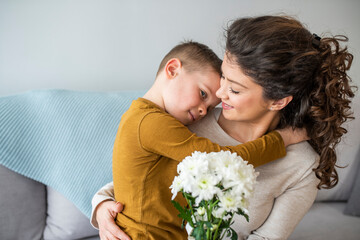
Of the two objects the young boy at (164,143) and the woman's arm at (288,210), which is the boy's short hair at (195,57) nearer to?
the young boy at (164,143)

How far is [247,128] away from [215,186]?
0.67 meters

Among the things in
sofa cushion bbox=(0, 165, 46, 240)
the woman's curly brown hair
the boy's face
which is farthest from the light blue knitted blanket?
→ the woman's curly brown hair

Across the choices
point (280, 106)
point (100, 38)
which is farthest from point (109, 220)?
point (100, 38)

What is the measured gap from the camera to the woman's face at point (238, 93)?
1072 millimetres

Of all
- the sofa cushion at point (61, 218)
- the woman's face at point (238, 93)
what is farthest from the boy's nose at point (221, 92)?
the sofa cushion at point (61, 218)

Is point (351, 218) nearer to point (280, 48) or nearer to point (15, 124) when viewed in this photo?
point (280, 48)

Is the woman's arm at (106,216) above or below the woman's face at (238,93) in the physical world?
below

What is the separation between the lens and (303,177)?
129 centimetres

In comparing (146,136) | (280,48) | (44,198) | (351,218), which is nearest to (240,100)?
(280,48)

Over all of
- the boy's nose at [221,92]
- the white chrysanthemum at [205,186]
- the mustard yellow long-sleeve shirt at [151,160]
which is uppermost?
the boy's nose at [221,92]

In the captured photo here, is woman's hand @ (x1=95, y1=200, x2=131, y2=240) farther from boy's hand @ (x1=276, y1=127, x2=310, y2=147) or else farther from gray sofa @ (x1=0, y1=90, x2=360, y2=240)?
boy's hand @ (x1=276, y1=127, x2=310, y2=147)

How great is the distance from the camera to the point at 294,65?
1066mm

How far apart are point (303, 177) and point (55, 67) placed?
1.41 m

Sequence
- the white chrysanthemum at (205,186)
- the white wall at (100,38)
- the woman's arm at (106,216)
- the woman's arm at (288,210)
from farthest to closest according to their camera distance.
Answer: the white wall at (100,38) → the woman's arm at (288,210) → the woman's arm at (106,216) → the white chrysanthemum at (205,186)
